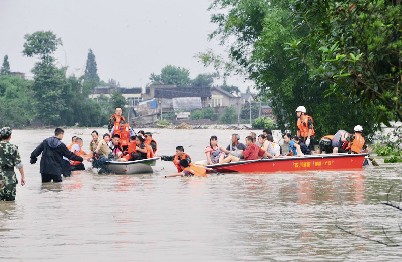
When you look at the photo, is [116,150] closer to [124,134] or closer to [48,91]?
[124,134]

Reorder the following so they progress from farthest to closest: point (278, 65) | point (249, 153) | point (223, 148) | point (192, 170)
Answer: point (278, 65)
point (223, 148)
point (249, 153)
point (192, 170)

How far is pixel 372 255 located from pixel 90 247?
390 centimetres

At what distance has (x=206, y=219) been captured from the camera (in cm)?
1961

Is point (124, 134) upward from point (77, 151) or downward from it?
upward

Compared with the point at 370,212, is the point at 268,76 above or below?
above

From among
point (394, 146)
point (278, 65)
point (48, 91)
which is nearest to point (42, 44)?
point (48, 91)

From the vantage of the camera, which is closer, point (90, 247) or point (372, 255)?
point (372, 255)

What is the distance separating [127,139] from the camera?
34.7 m

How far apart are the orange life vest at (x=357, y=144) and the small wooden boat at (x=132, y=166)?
19.7 ft

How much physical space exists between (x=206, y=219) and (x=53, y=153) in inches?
354

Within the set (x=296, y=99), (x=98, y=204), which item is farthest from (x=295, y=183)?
(x=296, y=99)

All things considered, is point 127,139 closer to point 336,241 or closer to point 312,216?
point 312,216

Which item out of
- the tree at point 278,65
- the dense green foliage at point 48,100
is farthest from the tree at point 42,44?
the tree at point 278,65

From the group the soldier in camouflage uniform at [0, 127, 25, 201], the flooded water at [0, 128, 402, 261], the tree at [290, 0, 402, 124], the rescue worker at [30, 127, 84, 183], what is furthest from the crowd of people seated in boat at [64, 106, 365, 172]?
the tree at [290, 0, 402, 124]
